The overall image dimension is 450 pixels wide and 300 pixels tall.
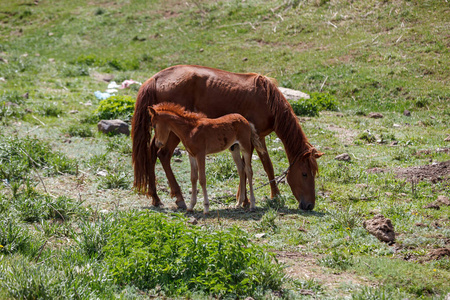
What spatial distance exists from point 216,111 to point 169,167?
1.23 metres

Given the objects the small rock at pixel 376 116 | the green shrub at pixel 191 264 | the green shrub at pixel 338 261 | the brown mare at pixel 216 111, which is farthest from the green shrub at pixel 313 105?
the green shrub at pixel 191 264

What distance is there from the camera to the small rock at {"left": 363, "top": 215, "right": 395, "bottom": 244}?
6.56 metres

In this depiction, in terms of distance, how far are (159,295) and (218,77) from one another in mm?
4480

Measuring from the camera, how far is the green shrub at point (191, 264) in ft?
16.7

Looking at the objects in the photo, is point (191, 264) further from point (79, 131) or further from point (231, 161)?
point (79, 131)

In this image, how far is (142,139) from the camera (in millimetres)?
8312

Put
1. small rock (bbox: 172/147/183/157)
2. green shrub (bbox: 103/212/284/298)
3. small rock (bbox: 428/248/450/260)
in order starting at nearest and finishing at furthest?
green shrub (bbox: 103/212/284/298) → small rock (bbox: 428/248/450/260) → small rock (bbox: 172/147/183/157)

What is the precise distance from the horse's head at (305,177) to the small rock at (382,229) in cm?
156

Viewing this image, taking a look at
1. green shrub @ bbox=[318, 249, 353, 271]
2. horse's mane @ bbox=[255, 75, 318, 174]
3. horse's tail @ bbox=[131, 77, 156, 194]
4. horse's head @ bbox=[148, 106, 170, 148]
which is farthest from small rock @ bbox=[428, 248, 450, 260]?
horse's tail @ bbox=[131, 77, 156, 194]

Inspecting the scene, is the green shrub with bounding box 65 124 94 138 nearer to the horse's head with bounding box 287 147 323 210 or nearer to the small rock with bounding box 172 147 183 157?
the small rock with bounding box 172 147 183 157

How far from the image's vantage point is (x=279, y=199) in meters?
8.29

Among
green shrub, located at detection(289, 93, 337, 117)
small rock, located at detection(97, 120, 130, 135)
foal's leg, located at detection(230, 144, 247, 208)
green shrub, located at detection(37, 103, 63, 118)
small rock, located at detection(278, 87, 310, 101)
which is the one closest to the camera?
foal's leg, located at detection(230, 144, 247, 208)

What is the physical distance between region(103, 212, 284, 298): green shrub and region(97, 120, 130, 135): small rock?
6.93 m

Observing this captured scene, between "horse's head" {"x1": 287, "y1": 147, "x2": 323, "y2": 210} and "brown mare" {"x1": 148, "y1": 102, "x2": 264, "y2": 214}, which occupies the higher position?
"brown mare" {"x1": 148, "y1": 102, "x2": 264, "y2": 214}
